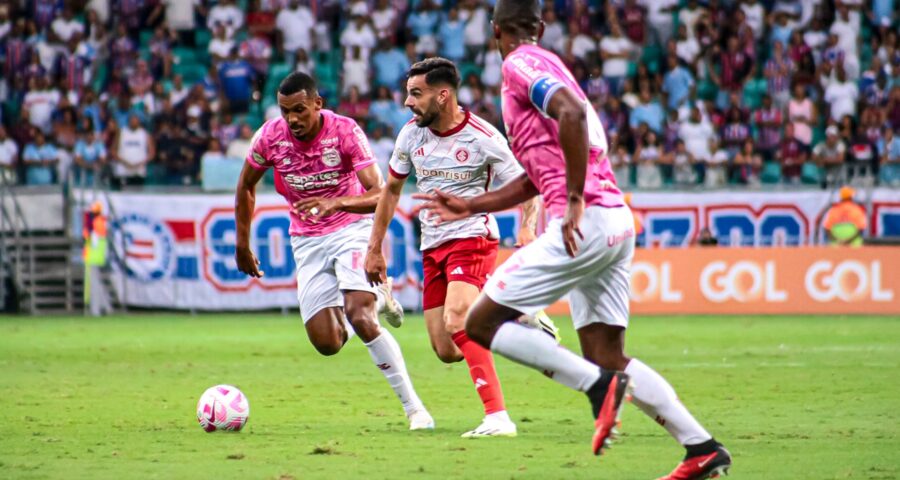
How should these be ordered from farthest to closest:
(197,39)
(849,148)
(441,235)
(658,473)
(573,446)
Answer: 1. (197,39)
2. (849,148)
3. (441,235)
4. (573,446)
5. (658,473)

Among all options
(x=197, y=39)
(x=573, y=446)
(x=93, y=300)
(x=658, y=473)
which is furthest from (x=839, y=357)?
(x=197, y=39)

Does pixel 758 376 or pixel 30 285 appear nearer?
pixel 758 376

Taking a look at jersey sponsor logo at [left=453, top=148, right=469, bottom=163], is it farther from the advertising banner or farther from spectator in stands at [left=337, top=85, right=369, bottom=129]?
spectator in stands at [left=337, top=85, right=369, bottom=129]

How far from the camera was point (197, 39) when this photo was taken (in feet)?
92.1

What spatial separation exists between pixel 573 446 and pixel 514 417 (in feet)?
5.94

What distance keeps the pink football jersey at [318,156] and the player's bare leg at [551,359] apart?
3.52 m

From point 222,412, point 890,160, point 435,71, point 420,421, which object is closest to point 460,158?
point 435,71

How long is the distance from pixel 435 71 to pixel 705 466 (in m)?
3.75

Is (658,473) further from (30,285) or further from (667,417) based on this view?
(30,285)

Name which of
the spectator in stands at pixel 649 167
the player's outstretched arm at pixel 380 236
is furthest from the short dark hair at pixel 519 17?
the spectator in stands at pixel 649 167

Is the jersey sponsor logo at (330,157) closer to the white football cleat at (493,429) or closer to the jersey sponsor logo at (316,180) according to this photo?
the jersey sponsor logo at (316,180)

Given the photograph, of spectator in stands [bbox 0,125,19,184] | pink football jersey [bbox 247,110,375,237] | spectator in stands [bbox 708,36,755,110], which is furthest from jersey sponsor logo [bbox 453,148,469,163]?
spectator in stands [bbox 708,36,755,110]

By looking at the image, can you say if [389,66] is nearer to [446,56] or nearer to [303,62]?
[446,56]

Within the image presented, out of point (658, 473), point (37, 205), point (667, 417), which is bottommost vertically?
point (37, 205)
